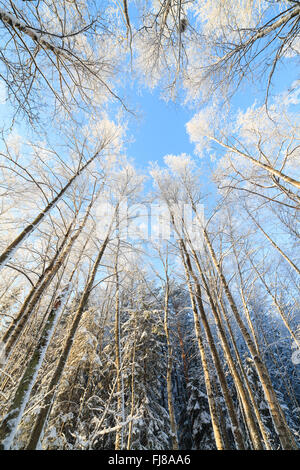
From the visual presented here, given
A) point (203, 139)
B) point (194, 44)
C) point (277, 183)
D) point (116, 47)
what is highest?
point (203, 139)

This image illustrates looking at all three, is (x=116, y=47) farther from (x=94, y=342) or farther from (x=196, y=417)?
(x=196, y=417)

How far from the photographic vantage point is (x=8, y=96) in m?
2.36

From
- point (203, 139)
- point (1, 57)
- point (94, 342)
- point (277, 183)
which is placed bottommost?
point (94, 342)

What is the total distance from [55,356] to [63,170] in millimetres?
6977

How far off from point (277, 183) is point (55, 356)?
30.0ft

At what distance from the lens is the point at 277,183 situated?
3529 mm

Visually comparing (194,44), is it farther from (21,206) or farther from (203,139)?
(21,206)

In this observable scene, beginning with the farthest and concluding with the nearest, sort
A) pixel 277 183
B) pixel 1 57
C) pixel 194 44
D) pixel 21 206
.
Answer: pixel 21 206 < pixel 277 183 < pixel 194 44 < pixel 1 57
